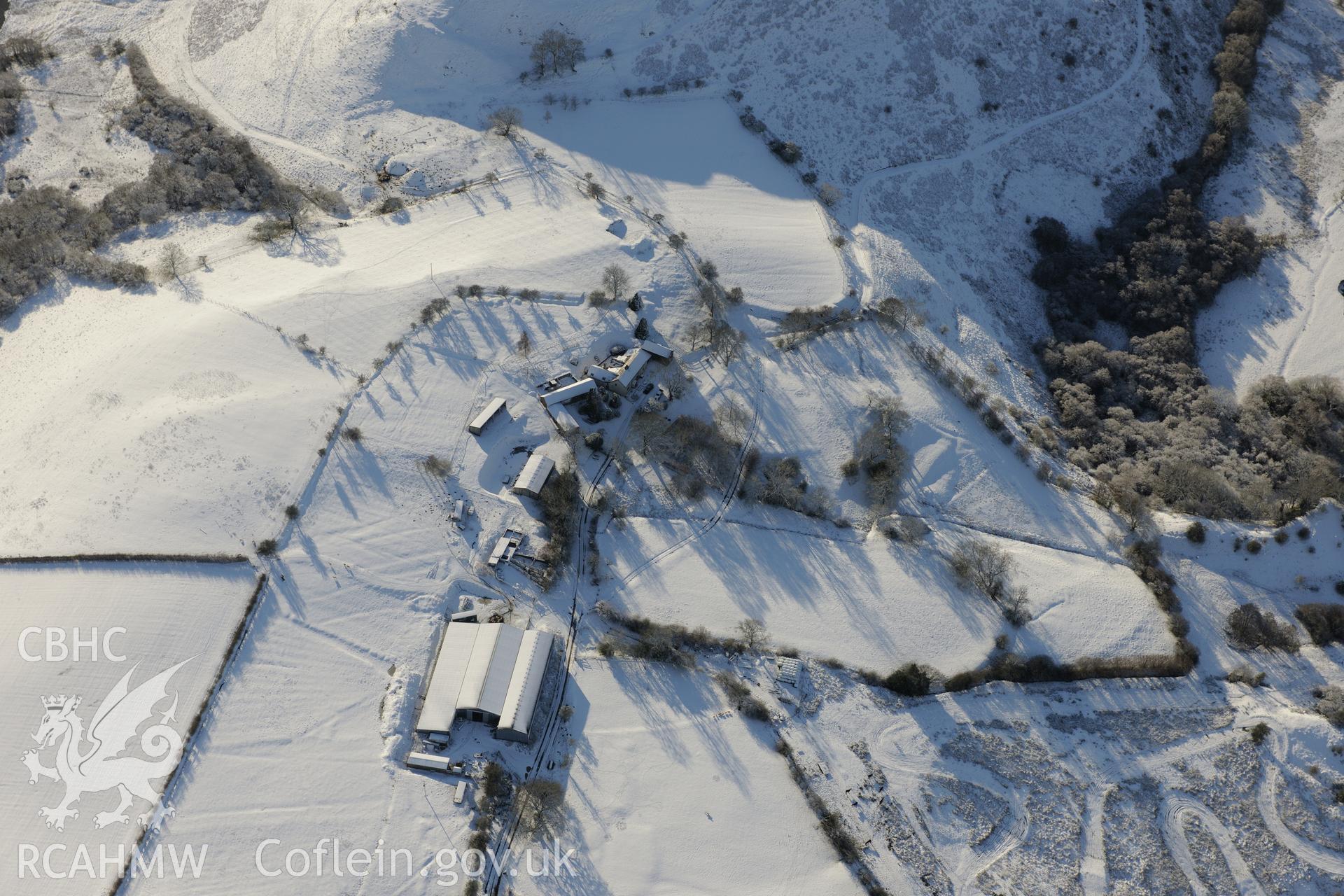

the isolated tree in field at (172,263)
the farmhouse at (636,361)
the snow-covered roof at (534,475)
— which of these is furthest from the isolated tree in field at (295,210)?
the snow-covered roof at (534,475)

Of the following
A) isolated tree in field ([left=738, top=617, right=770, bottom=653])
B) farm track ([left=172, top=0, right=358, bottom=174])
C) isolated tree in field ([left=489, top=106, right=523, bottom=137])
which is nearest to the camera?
isolated tree in field ([left=738, top=617, right=770, bottom=653])

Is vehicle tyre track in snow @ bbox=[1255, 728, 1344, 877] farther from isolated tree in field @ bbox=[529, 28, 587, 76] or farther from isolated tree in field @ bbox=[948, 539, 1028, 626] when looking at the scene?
isolated tree in field @ bbox=[529, 28, 587, 76]

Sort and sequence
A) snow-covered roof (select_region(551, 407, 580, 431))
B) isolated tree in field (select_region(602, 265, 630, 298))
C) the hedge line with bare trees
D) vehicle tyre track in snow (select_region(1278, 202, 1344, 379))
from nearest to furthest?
snow-covered roof (select_region(551, 407, 580, 431)), isolated tree in field (select_region(602, 265, 630, 298)), the hedge line with bare trees, vehicle tyre track in snow (select_region(1278, 202, 1344, 379))

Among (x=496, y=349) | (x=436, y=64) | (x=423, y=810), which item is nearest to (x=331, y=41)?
(x=436, y=64)

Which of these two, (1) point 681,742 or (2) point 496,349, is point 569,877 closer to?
(1) point 681,742

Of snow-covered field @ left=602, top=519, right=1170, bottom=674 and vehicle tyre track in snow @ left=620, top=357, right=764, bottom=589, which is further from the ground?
vehicle tyre track in snow @ left=620, top=357, right=764, bottom=589

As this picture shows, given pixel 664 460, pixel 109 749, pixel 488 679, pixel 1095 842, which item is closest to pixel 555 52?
pixel 664 460

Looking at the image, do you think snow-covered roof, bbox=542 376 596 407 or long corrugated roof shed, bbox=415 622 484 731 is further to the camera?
snow-covered roof, bbox=542 376 596 407

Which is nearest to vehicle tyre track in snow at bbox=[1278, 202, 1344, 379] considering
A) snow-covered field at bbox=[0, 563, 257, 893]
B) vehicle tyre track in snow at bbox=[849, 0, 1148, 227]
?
vehicle tyre track in snow at bbox=[849, 0, 1148, 227]
